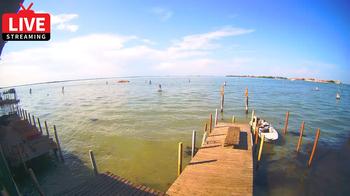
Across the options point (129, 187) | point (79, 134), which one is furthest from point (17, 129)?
point (129, 187)

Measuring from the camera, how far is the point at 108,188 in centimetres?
830

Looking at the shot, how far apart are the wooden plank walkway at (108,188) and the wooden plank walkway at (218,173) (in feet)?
4.53

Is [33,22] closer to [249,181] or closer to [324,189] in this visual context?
[249,181]

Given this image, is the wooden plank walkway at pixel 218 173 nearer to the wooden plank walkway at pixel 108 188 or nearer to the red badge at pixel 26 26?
the wooden plank walkway at pixel 108 188

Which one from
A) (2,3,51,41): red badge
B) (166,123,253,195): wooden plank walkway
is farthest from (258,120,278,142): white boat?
(2,3,51,41): red badge

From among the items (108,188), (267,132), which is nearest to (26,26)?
(108,188)

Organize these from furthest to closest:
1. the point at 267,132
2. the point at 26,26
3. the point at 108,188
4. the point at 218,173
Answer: the point at 267,132 → the point at 218,173 → the point at 26,26 → the point at 108,188

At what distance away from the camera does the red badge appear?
28.0 feet

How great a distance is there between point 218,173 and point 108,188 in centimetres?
614

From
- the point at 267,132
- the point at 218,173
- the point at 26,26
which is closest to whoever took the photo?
the point at 26,26

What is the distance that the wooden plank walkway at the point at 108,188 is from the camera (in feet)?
26.0

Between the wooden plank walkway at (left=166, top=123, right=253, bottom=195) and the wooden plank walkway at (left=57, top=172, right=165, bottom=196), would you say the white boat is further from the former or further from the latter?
the wooden plank walkway at (left=57, top=172, right=165, bottom=196)

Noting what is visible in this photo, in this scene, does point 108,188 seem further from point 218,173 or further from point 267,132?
point 267,132

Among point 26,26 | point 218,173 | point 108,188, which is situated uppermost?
point 26,26
